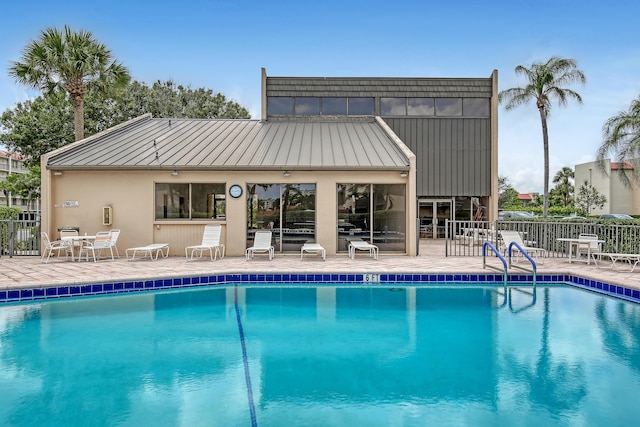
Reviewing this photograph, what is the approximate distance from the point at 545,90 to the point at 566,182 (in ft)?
141

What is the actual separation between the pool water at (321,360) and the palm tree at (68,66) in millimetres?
10397

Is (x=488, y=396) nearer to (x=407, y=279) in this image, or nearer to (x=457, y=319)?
(x=457, y=319)

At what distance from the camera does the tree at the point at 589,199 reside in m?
44.4

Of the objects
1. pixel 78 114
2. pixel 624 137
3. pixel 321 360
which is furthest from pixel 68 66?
pixel 624 137

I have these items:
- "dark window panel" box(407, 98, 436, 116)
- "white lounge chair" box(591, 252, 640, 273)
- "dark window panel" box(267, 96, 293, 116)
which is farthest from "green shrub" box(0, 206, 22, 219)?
"white lounge chair" box(591, 252, 640, 273)

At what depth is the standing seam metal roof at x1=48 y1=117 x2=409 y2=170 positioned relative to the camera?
12.9m

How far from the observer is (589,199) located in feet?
147

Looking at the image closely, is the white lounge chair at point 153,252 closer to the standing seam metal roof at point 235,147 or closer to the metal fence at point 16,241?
the standing seam metal roof at point 235,147

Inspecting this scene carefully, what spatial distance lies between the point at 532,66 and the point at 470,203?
26.0ft

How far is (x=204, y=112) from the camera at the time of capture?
3052 centimetres

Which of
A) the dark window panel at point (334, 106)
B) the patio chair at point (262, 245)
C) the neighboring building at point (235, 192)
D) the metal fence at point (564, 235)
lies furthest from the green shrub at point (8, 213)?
the metal fence at point (564, 235)

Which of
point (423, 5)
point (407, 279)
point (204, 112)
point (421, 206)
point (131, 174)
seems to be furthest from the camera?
point (204, 112)

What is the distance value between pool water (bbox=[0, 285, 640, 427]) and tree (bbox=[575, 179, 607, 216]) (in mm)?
43368

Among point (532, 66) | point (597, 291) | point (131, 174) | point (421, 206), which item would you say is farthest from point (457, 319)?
point (532, 66)
